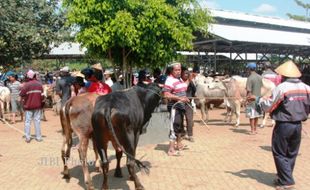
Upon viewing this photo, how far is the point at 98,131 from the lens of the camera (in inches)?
232

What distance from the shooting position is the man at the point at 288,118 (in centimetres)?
599

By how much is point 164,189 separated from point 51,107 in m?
16.5

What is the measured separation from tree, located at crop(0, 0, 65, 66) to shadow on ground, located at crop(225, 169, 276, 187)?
39.3ft

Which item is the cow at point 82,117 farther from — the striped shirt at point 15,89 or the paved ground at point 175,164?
the striped shirt at point 15,89

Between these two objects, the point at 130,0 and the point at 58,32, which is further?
the point at 58,32

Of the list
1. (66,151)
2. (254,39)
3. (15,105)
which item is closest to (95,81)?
(66,151)

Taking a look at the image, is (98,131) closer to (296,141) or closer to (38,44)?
(296,141)

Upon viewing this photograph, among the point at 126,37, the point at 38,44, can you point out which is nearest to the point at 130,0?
the point at 126,37

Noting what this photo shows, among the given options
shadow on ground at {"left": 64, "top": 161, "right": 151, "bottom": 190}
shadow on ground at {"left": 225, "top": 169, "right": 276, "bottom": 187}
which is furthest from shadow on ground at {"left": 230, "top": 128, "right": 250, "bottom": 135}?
shadow on ground at {"left": 64, "top": 161, "right": 151, "bottom": 190}

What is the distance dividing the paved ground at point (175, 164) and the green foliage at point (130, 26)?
7.93 ft

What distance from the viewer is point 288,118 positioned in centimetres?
598

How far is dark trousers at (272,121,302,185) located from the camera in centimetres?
601

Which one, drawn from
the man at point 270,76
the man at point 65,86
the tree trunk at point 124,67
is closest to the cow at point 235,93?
the man at point 270,76

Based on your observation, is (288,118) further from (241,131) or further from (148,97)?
(241,131)
